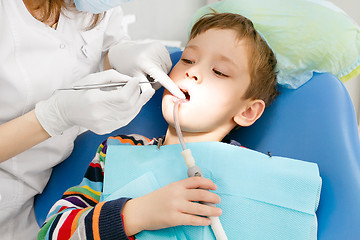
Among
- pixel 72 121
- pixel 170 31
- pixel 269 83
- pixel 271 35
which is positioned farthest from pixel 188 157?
pixel 170 31

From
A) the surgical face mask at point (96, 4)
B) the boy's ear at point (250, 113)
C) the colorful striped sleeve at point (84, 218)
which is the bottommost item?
the colorful striped sleeve at point (84, 218)

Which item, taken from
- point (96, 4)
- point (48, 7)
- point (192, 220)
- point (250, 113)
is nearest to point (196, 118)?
point (250, 113)

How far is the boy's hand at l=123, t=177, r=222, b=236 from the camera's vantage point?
35.8 inches

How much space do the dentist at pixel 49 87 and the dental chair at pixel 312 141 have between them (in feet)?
0.23

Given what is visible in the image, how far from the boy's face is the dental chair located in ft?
0.59

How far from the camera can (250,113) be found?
1284 millimetres

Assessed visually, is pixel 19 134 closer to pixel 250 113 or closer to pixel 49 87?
pixel 49 87

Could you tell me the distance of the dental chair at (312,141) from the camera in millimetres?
1046

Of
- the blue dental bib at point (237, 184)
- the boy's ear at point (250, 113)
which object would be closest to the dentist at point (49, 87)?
the blue dental bib at point (237, 184)

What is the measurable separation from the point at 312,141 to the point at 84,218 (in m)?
0.76

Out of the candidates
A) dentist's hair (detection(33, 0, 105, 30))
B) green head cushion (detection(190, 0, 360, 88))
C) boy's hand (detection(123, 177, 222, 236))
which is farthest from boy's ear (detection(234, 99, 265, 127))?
dentist's hair (detection(33, 0, 105, 30))

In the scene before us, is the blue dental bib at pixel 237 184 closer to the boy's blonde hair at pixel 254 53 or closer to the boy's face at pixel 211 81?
the boy's face at pixel 211 81

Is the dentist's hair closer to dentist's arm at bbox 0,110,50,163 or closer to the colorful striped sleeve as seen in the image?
dentist's arm at bbox 0,110,50,163

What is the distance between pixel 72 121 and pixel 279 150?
697mm
